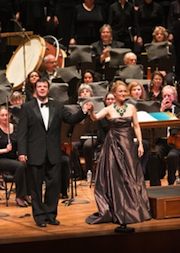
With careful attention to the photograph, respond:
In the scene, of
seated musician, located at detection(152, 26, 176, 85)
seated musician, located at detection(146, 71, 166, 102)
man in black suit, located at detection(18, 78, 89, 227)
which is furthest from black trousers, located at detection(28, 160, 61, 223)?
seated musician, located at detection(152, 26, 176, 85)

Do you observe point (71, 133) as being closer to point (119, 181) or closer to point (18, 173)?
point (18, 173)

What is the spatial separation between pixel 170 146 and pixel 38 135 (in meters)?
2.33

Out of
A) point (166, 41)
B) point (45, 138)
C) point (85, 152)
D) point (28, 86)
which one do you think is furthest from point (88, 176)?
point (166, 41)

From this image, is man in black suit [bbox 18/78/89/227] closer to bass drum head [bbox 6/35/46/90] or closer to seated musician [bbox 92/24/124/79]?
bass drum head [bbox 6/35/46/90]

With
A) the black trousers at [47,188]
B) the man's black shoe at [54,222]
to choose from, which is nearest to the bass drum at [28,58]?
the black trousers at [47,188]

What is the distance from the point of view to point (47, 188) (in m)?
5.93

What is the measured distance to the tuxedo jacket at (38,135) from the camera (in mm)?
5852

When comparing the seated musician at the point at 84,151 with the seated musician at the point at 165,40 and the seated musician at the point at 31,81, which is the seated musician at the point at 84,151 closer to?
the seated musician at the point at 31,81

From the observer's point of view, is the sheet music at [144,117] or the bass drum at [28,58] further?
the bass drum at [28,58]

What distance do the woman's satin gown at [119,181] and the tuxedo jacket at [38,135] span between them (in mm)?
438

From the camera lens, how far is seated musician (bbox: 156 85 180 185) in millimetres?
7281

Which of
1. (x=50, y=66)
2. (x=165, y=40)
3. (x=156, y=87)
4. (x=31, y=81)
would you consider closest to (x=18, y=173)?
(x=31, y=81)

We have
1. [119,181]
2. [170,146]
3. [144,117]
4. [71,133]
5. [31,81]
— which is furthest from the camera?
[31,81]

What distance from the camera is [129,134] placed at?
614cm
